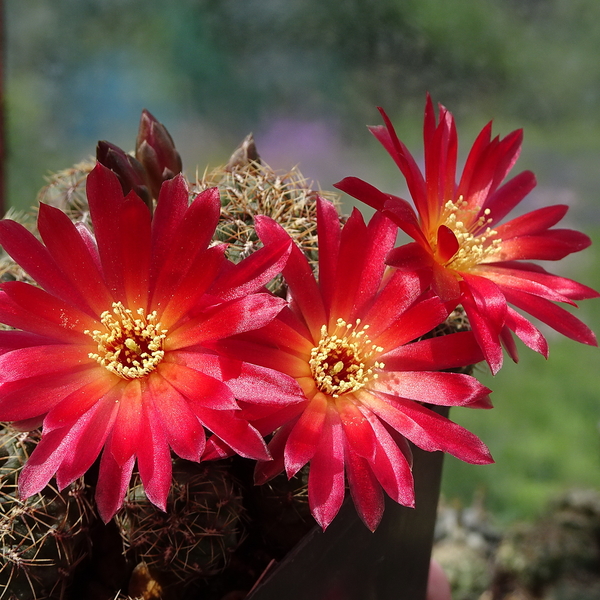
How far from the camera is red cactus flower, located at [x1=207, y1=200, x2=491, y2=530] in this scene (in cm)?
43

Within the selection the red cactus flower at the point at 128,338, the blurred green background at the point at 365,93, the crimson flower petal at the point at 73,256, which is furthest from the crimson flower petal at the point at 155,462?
the blurred green background at the point at 365,93

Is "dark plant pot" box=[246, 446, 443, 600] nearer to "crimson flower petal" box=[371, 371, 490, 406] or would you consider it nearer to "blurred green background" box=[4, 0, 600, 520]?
"crimson flower petal" box=[371, 371, 490, 406]

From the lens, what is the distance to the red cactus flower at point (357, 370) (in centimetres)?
43

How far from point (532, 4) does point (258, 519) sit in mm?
2032

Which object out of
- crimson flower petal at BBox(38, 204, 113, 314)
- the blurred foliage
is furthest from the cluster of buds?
the blurred foliage

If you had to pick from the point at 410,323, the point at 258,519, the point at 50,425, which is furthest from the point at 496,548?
the point at 50,425

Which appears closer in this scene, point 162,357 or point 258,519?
point 162,357

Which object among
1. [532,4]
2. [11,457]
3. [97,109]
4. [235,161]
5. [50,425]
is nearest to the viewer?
[50,425]

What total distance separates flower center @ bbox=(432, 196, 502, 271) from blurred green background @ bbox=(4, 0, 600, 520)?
5.23ft

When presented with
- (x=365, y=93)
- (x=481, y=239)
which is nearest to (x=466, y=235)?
(x=481, y=239)

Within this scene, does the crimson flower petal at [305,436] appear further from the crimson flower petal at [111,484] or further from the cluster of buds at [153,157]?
the cluster of buds at [153,157]

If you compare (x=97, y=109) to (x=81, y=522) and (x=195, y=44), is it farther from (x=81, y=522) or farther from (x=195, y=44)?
(x=81, y=522)

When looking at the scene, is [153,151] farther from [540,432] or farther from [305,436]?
[540,432]

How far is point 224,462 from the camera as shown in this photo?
555mm
